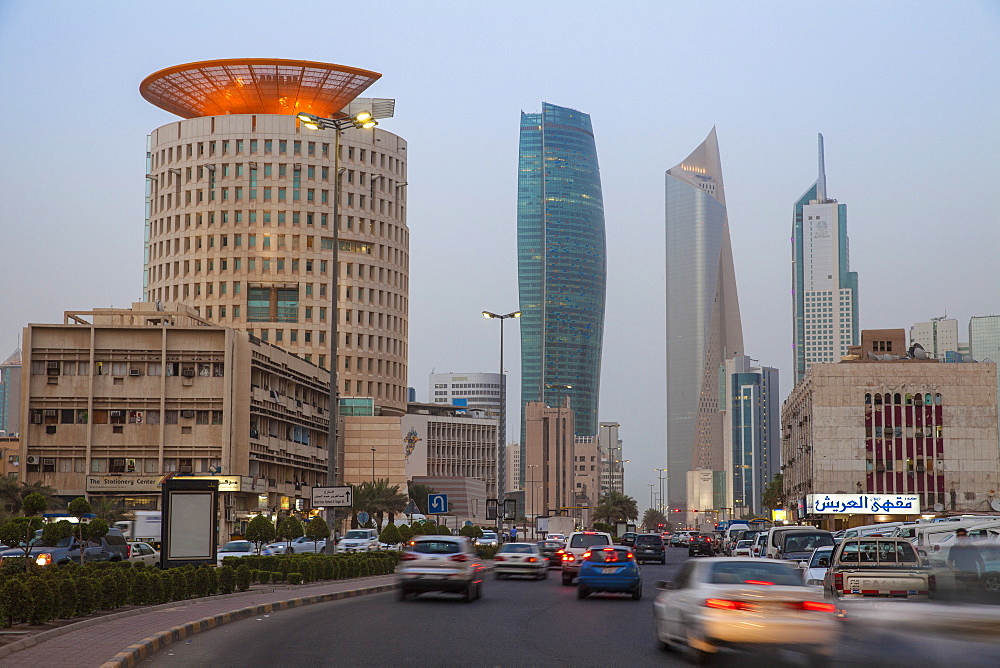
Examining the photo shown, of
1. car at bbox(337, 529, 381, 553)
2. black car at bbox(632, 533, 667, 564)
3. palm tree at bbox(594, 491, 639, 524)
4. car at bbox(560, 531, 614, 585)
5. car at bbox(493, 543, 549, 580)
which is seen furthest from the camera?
palm tree at bbox(594, 491, 639, 524)

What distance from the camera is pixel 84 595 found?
19.4 meters

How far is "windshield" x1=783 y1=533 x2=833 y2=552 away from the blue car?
655cm

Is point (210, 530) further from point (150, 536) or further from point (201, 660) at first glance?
point (150, 536)

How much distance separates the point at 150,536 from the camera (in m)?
57.1

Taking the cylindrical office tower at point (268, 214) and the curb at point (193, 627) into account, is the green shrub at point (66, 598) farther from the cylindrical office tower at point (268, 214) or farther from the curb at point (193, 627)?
the cylindrical office tower at point (268, 214)

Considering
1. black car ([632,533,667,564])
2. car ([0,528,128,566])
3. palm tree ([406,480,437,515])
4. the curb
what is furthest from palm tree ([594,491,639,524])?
the curb

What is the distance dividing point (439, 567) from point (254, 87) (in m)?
102

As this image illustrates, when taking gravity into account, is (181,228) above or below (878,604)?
above

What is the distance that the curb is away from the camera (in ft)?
46.2

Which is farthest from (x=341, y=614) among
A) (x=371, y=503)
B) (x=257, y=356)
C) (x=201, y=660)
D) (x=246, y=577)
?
(x=371, y=503)

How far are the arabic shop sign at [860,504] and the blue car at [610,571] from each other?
154 feet

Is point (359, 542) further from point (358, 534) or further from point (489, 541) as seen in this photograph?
point (489, 541)

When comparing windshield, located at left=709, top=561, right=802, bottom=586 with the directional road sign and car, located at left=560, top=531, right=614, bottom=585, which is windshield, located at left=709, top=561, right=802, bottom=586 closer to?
the directional road sign

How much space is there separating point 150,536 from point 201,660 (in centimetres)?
4466
